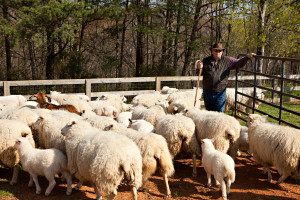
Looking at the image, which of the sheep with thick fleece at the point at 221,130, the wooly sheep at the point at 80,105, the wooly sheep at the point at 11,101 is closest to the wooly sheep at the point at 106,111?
the wooly sheep at the point at 80,105

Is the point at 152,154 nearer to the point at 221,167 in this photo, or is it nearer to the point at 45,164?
the point at 221,167

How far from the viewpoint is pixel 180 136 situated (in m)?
5.69

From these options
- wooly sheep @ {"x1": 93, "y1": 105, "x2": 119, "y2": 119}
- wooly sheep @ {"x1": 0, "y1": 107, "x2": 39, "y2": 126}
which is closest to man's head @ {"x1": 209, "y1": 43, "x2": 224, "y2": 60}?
wooly sheep @ {"x1": 93, "y1": 105, "x2": 119, "y2": 119}

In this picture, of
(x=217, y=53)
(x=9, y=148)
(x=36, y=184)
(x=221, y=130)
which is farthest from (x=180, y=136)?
(x=9, y=148)

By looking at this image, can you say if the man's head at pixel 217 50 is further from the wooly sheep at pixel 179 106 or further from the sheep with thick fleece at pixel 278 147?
the sheep with thick fleece at pixel 278 147

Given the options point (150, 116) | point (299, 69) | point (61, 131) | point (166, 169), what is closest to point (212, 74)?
point (150, 116)

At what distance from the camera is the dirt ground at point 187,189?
4.78 metres

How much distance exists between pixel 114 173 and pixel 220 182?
5.97 ft

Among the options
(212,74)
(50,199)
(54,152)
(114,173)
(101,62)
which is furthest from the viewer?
(101,62)

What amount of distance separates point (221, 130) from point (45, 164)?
10.9 feet

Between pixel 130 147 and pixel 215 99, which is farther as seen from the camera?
pixel 215 99

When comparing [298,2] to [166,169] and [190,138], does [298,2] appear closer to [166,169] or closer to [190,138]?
[190,138]

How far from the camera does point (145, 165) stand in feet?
15.4

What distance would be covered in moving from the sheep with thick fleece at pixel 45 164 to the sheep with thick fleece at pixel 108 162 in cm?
32
